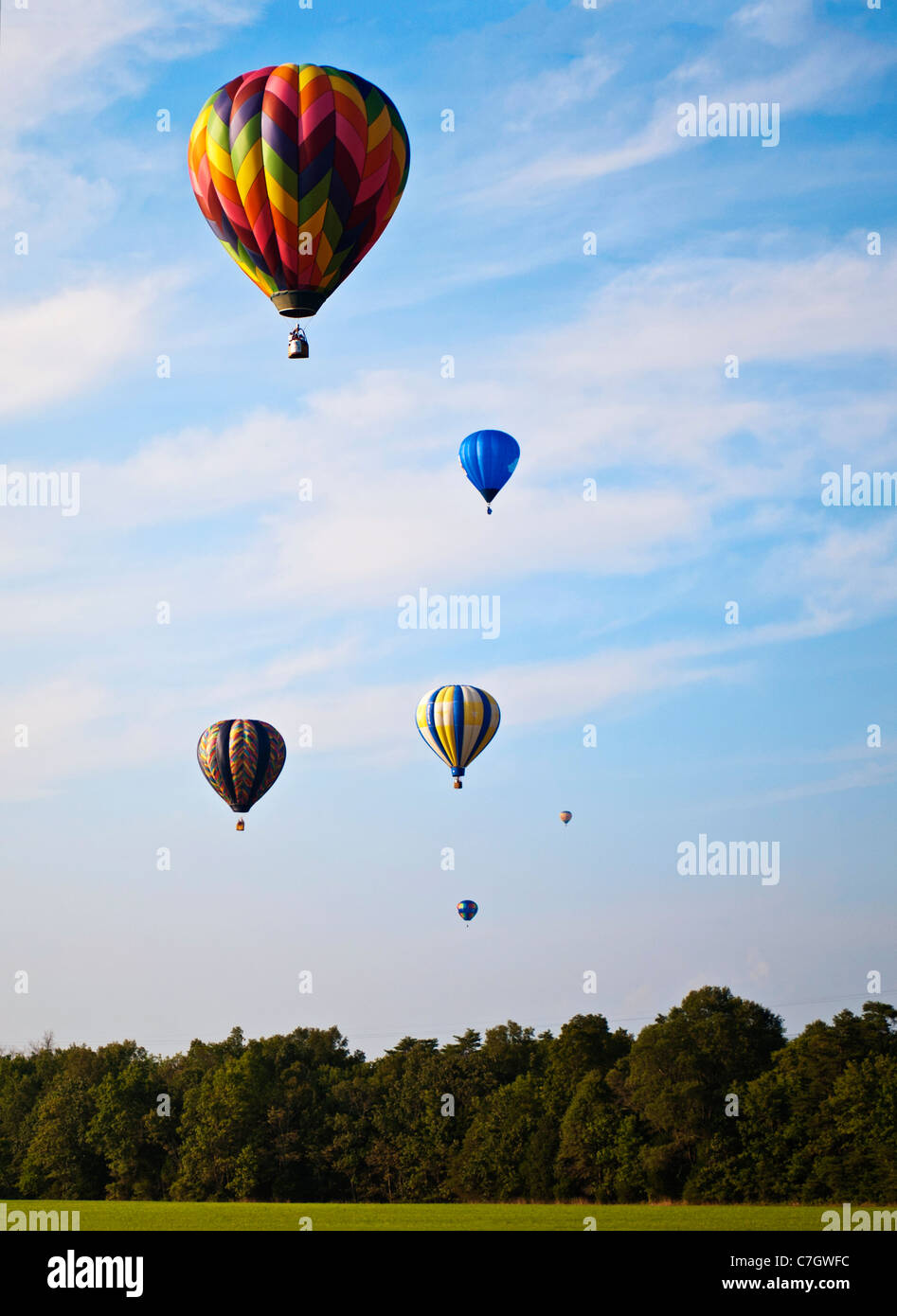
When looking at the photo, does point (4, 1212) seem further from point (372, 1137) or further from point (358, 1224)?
point (372, 1137)

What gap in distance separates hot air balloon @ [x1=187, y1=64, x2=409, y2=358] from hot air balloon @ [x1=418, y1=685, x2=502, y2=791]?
94.6 ft

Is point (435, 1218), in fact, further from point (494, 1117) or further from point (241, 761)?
point (494, 1117)

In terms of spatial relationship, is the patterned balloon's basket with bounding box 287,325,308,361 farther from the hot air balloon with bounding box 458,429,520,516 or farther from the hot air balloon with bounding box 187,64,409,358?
the hot air balloon with bounding box 458,429,520,516

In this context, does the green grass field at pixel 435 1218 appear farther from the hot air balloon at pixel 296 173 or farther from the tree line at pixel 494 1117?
the hot air balloon at pixel 296 173

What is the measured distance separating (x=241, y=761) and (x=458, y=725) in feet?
30.4

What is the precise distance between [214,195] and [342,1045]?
246ft

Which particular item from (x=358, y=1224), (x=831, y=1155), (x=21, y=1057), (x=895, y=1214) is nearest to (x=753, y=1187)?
(x=831, y=1155)

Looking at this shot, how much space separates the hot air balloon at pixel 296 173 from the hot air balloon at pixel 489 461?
20.4 meters

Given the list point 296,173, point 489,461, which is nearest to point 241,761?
point 489,461

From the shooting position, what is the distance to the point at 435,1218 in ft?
166

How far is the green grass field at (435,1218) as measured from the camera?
43.2 metres

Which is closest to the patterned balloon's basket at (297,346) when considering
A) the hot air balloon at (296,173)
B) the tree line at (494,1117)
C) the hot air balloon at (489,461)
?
the hot air balloon at (296,173)

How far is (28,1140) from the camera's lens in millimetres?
95250

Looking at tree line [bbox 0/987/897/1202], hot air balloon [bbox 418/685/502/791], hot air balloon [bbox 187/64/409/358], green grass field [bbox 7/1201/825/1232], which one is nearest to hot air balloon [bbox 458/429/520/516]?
hot air balloon [bbox 418/685/502/791]
